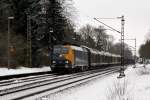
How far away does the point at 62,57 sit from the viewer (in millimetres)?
41219

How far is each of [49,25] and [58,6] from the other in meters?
3.79

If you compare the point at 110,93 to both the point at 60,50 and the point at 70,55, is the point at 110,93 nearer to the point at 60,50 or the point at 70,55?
the point at 70,55

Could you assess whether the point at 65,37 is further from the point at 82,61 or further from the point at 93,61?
the point at 82,61

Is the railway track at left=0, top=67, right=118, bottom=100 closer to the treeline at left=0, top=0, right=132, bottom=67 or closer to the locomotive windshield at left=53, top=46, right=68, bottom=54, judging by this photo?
the locomotive windshield at left=53, top=46, right=68, bottom=54

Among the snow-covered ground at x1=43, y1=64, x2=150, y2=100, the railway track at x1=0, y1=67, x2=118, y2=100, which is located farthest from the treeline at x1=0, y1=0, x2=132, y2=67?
the snow-covered ground at x1=43, y1=64, x2=150, y2=100

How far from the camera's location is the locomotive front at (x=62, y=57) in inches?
1607

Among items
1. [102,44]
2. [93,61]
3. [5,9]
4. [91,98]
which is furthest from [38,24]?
[102,44]

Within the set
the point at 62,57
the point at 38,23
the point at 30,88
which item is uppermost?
the point at 38,23

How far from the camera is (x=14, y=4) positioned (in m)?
63.2

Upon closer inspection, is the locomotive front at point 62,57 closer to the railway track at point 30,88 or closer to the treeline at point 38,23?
the railway track at point 30,88

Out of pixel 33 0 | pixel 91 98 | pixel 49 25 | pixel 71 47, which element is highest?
pixel 33 0

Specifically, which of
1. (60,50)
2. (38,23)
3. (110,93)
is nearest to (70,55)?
(60,50)

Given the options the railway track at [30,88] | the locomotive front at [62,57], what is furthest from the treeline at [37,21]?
the railway track at [30,88]

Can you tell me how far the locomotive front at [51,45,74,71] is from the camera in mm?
40812
